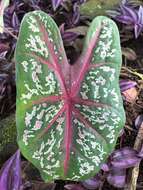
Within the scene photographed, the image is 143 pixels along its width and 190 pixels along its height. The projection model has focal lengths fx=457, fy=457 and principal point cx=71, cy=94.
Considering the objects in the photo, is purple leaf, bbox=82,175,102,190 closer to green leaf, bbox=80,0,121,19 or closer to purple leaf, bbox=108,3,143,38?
purple leaf, bbox=108,3,143,38

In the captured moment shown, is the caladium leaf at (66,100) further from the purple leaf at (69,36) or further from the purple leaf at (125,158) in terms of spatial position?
the purple leaf at (69,36)

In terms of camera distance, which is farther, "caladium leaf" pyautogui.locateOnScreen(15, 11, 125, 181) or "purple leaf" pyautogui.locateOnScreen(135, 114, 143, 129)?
"purple leaf" pyautogui.locateOnScreen(135, 114, 143, 129)

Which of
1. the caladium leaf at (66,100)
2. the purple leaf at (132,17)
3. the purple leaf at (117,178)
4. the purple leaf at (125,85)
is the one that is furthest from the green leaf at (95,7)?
the purple leaf at (117,178)

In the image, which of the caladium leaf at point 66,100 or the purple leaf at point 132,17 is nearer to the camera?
the caladium leaf at point 66,100

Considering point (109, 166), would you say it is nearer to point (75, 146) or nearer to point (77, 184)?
point (77, 184)

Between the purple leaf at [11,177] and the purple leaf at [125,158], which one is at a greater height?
the purple leaf at [11,177]

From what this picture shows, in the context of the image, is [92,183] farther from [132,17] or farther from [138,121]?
[132,17]

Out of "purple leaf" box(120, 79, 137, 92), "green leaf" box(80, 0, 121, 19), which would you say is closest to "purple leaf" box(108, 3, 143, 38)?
"green leaf" box(80, 0, 121, 19)
